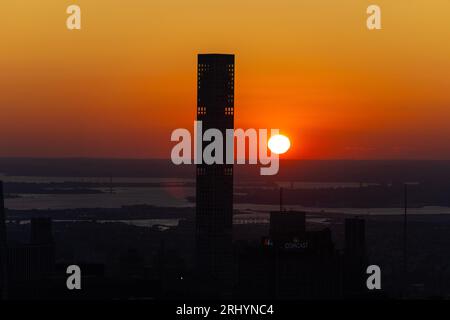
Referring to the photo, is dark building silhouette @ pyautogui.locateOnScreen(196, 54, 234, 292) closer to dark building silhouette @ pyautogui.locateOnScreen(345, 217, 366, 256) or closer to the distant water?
the distant water

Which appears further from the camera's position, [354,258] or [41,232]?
[41,232]

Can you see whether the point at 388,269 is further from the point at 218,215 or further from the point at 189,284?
the point at 189,284

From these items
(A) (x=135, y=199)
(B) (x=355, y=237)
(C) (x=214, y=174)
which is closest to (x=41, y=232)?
(C) (x=214, y=174)

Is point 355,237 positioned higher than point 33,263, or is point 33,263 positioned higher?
point 355,237

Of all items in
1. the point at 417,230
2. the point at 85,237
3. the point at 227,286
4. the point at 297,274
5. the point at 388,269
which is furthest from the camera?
the point at 417,230

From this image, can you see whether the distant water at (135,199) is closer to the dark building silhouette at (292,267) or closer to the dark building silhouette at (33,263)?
the dark building silhouette at (33,263)

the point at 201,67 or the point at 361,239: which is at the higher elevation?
the point at 201,67

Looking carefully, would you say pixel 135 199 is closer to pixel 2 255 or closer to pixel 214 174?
pixel 214 174

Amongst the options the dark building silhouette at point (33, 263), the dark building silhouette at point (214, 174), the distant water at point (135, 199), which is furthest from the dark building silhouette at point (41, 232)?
the distant water at point (135, 199)
